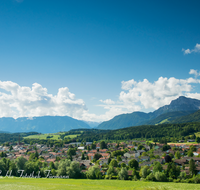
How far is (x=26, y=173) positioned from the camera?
52625 mm

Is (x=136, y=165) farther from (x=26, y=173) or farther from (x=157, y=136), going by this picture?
(x=157, y=136)

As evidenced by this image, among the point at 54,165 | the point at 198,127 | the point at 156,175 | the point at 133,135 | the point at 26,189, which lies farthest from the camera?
the point at 133,135

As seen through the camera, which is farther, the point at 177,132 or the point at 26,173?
the point at 177,132

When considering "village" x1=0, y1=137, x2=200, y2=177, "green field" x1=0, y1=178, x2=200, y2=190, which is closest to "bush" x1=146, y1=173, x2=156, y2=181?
"village" x1=0, y1=137, x2=200, y2=177

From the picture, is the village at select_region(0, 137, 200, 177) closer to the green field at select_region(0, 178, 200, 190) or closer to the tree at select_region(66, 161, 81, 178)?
the tree at select_region(66, 161, 81, 178)

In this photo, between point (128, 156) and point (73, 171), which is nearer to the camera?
point (73, 171)

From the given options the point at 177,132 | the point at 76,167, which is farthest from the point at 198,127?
the point at 76,167

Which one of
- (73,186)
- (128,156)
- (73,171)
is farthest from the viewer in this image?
(128,156)

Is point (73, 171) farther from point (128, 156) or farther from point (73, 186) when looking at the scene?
point (128, 156)

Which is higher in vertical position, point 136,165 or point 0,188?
point 0,188

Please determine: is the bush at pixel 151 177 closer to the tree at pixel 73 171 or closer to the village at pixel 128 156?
the village at pixel 128 156

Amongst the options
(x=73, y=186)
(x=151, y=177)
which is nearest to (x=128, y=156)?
(x=151, y=177)

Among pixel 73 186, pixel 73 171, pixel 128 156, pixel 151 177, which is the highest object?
pixel 73 186

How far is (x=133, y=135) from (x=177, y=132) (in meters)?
47.8
